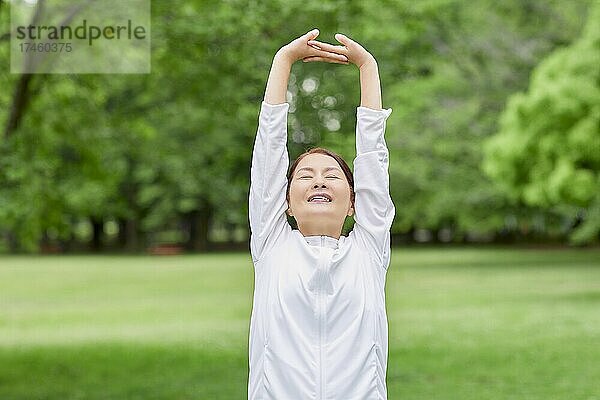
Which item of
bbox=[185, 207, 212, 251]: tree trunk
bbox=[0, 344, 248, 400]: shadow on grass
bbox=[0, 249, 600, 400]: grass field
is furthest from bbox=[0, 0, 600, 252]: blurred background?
bbox=[0, 249, 600, 400]: grass field

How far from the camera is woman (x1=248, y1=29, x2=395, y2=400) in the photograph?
2.65m

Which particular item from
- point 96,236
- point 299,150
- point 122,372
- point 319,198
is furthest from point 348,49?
point 96,236

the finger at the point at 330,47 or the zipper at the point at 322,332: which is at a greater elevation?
the finger at the point at 330,47

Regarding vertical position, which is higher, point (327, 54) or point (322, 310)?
point (327, 54)

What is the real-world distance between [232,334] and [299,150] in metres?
12.9

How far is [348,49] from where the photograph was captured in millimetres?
2809

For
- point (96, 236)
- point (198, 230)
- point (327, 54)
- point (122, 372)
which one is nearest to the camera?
point (327, 54)

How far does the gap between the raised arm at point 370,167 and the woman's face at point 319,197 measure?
52 mm

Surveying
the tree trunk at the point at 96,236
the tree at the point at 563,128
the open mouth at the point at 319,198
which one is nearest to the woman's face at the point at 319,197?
the open mouth at the point at 319,198

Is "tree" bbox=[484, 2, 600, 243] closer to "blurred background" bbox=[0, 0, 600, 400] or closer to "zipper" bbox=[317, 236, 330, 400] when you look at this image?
"blurred background" bbox=[0, 0, 600, 400]

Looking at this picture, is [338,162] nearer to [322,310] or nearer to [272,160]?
[272,160]

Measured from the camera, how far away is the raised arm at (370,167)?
281 cm

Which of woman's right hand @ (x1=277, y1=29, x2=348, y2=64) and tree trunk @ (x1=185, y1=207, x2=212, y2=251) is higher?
woman's right hand @ (x1=277, y1=29, x2=348, y2=64)

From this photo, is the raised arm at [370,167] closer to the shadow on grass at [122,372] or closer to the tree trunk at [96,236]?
the shadow on grass at [122,372]
